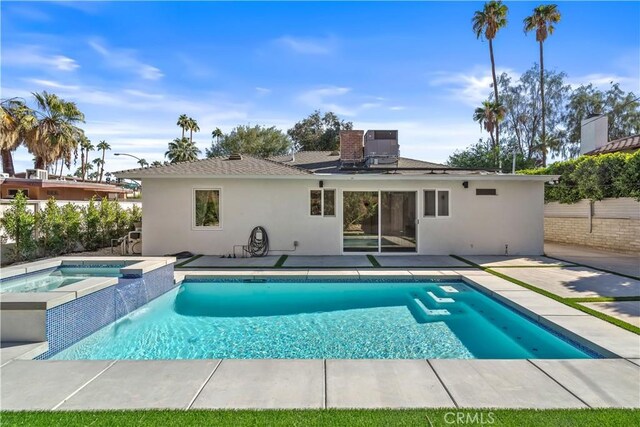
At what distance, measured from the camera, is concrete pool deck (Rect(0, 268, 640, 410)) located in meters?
3.15

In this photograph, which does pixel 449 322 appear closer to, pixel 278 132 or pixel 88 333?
pixel 88 333

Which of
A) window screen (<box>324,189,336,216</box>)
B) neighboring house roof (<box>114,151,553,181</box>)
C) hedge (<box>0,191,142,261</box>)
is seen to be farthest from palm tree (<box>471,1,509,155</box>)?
hedge (<box>0,191,142,261</box>)

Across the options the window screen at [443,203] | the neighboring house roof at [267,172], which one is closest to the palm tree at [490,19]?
the neighboring house roof at [267,172]

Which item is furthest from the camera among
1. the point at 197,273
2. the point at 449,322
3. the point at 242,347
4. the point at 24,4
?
the point at 197,273

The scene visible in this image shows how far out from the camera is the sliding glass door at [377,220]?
1219 centimetres

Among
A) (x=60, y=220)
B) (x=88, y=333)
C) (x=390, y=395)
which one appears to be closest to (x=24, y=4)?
(x=60, y=220)

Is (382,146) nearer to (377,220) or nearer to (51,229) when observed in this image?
(377,220)

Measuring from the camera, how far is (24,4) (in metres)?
7.95

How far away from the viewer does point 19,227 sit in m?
10.6

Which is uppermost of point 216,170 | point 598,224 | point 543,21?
point 543,21

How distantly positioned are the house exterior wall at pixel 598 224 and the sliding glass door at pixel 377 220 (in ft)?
24.7

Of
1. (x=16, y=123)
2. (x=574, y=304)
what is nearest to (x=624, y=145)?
(x=574, y=304)

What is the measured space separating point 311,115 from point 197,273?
27949mm

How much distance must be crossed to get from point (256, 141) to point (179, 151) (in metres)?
8.23
